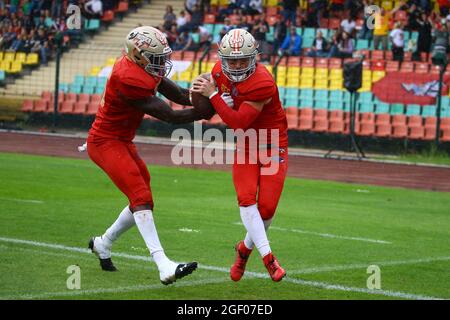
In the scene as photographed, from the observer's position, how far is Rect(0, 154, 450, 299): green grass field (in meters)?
7.71

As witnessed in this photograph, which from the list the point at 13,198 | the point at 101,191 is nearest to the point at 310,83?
the point at 101,191

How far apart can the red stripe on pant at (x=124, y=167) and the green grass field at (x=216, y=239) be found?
2.19 ft

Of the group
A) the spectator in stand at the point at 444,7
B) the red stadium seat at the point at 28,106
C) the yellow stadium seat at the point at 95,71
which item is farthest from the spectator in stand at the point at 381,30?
the red stadium seat at the point at 28,106

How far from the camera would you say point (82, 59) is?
2803 centimetres

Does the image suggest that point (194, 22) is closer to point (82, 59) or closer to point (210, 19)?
point (210, 19)

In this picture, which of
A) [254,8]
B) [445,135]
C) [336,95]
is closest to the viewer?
[445,135]

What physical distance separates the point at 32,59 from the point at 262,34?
7.64m

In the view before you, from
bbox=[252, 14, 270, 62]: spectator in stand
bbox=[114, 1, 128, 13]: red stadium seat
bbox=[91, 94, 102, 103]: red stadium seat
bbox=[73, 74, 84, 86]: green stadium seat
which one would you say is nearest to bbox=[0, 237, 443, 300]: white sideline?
bbox=[252, 14, 270, 62]: spectator in stand

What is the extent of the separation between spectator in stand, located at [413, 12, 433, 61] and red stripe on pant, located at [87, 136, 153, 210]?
A: 16.7 m

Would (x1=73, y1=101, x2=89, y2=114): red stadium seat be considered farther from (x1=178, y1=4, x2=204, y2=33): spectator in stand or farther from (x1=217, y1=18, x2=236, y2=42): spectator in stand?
(x1=217, y1=18, x2=236, y2=42): spectator in stand

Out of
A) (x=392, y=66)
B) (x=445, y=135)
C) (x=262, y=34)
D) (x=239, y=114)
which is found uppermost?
(x=239, y=114)

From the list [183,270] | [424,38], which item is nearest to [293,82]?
[424,38]

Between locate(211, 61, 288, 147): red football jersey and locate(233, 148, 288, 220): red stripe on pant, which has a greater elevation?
locate(211, 61, 288, 147): red football jersey
